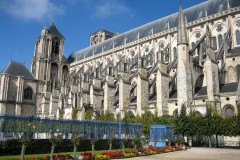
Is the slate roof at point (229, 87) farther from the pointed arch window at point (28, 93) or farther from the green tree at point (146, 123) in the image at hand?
the pointed arch window at point (28, 93)

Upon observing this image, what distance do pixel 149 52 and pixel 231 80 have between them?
1591 centimetres

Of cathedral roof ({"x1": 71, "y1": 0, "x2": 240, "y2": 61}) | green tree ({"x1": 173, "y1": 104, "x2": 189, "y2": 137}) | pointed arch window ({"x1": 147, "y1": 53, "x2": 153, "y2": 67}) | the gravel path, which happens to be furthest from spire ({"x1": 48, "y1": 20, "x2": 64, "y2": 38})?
the gravel path

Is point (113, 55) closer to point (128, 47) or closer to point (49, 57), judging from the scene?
point (128, 47)

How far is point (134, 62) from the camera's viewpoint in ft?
144

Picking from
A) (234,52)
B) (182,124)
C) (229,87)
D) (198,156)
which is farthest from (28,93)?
(198,156)

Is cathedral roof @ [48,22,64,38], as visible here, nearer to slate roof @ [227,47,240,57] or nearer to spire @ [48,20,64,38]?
spire @ [48,20,64,38]

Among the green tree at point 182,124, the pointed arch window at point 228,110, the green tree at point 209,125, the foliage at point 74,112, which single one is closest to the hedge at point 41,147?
the green tree at point 182,124

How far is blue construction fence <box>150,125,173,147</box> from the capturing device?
21.3 meters

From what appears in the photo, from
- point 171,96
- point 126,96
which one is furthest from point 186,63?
point 126,96

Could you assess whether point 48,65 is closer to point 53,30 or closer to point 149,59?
point 53,30

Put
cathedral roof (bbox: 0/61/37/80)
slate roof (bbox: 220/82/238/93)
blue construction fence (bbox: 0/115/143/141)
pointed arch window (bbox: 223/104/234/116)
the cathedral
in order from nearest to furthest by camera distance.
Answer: blue construction fence (bbox: 0/115/143/141), pointed arch window (bbox: 223/104/234/116), slate roof (bbox: 220/82/238/93), the cathedral, cathedral roof (bbox: 0/61/37/80)

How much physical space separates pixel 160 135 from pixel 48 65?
39.5 meters

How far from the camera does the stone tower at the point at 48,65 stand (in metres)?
49.9

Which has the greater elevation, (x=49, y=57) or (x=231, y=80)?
(x=49, y=57)
